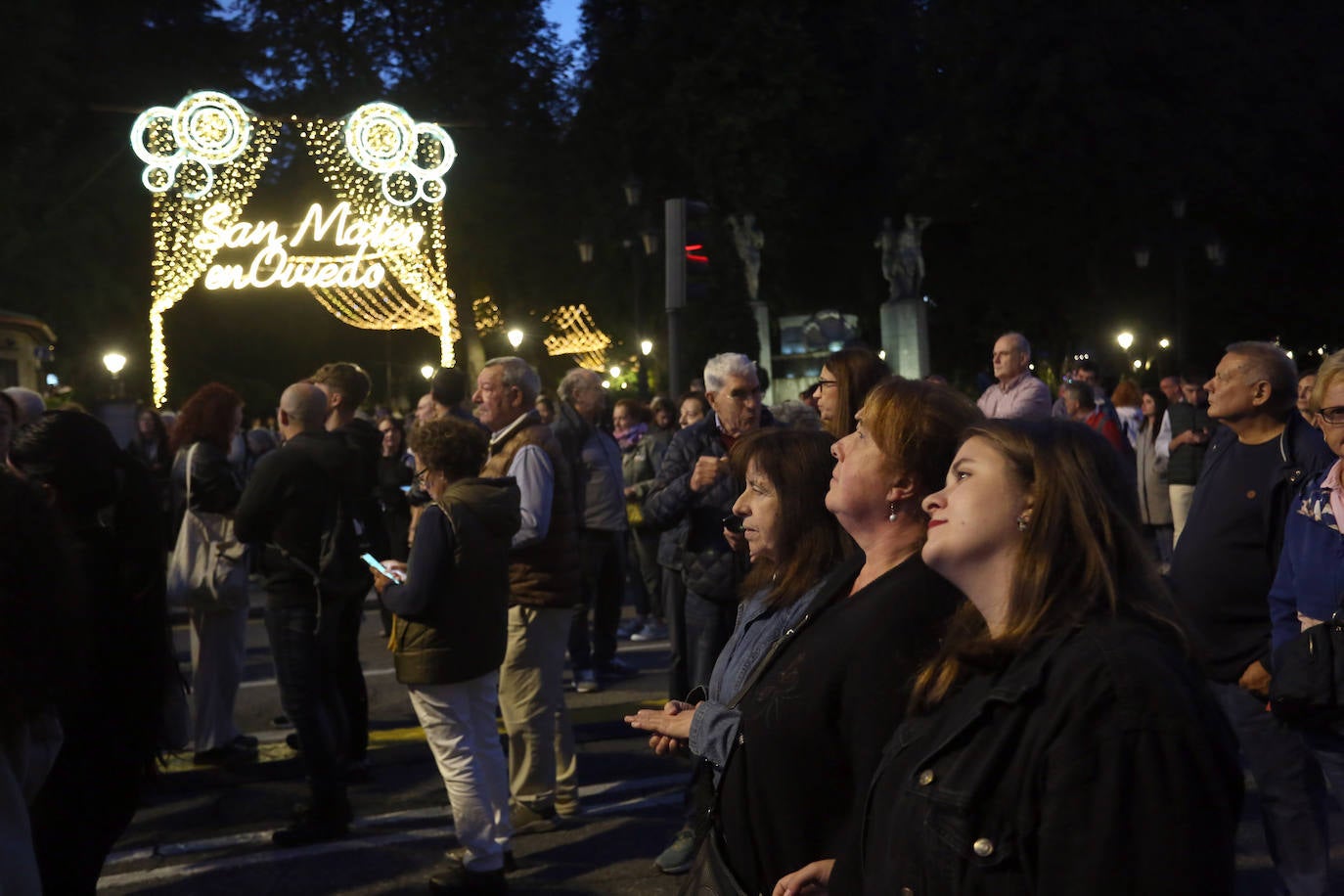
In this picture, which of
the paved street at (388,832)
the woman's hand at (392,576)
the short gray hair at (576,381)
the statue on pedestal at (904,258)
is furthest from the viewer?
the statue on pedestal at (904,258)

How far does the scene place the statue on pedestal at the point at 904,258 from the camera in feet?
101

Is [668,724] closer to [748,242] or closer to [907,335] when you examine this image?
[907,335]

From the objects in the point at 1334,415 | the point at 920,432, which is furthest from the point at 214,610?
the point at 1334,415

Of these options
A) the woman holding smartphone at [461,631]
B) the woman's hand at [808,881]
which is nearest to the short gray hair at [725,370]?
the woman holding smartphone at [461,631]

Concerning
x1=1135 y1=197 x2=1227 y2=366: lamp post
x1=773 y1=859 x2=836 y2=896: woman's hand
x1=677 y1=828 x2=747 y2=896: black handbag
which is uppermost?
x1=1135 y1=197 x2=1227 y2=366: lamp post

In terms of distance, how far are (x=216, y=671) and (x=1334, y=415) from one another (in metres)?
5.47

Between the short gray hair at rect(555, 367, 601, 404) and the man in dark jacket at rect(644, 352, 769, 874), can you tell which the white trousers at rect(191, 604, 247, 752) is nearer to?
the short gray hair at rect(555, 367, 601, 404)

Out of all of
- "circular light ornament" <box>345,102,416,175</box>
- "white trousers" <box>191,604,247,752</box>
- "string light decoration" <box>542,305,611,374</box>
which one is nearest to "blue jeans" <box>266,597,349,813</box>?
"white trousers" <box>191,604,247,752</box>

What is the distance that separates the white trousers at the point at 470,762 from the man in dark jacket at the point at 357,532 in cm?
110

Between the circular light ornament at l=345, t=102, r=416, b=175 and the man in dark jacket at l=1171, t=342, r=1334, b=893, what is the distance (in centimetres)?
1858

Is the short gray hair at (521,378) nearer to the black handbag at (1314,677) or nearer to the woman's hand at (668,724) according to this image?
the woman's hand at (668,724)

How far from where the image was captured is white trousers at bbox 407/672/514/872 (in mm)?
5066

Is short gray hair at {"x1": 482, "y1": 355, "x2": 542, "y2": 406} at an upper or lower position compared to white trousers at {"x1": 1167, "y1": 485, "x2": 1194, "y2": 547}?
upper

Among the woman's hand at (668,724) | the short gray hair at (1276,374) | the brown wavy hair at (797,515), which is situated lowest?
the woman's hand at (668,724)
